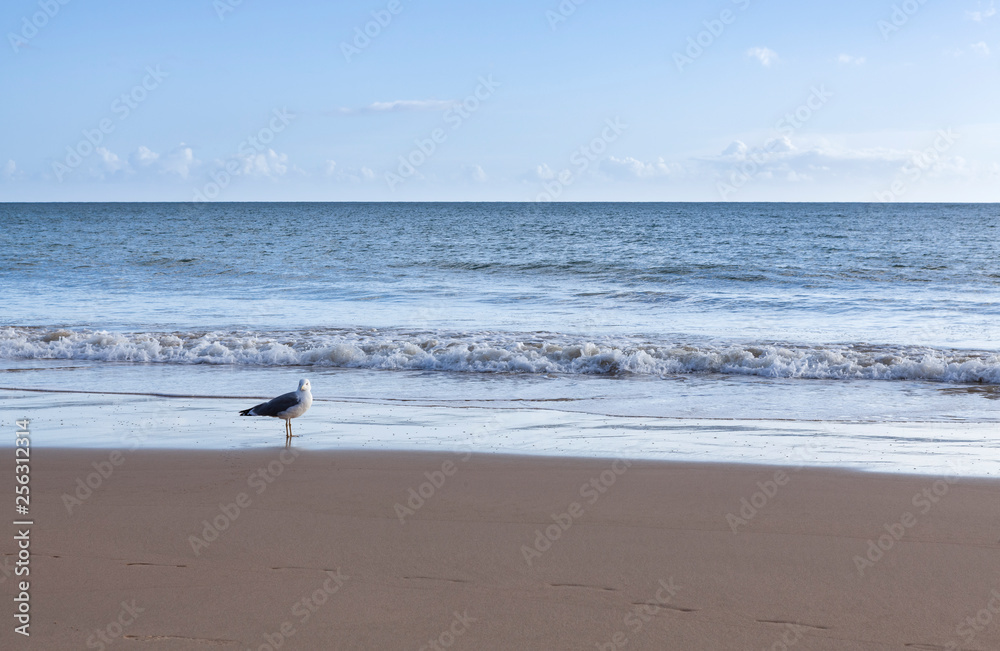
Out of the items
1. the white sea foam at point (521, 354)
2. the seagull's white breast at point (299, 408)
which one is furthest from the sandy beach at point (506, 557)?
the white sea foam at point (521, 354)

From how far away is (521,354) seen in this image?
504 inches

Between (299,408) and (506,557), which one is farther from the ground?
(299,408)

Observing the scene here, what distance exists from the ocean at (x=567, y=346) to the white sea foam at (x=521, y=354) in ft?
0.15

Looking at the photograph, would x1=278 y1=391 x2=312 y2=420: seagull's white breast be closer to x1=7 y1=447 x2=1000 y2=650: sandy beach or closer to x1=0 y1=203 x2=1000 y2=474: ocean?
x1=0 y1=203 x2=1000 y2=474: ocean

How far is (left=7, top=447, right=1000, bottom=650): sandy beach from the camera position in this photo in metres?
3.60

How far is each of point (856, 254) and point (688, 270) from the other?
11340 mm

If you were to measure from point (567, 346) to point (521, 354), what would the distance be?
0.85 metres

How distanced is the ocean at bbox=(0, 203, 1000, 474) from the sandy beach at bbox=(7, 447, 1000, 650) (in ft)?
3.66

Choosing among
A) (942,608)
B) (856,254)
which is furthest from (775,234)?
(942,608)

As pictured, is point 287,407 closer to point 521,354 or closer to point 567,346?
point 521,354

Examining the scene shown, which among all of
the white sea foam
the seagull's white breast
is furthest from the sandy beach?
the white sea foam

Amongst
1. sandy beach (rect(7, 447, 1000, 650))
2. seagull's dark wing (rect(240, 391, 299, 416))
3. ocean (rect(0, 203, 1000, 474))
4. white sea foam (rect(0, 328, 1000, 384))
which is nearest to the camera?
sandy beach (rect(7, 447, 1000, 650))

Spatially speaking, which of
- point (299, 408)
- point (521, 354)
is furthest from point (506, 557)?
point (521, 354)

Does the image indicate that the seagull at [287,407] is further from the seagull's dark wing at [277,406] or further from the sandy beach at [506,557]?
the sandy beach at [506,557]
